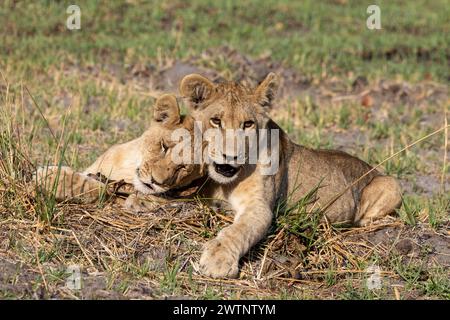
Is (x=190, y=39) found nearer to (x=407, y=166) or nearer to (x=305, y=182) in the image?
(x=407, y=166)

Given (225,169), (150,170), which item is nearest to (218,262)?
(225,169)

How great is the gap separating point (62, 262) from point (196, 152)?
1.03 metres

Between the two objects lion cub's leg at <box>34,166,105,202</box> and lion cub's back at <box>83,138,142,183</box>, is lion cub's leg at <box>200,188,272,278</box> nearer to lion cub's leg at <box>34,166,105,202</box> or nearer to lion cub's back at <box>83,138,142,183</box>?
lion cub's back at <box>83,138,142,183</box>

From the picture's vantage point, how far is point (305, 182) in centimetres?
649

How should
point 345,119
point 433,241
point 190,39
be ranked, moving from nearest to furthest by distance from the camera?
point 433,241 → point 345,119 → point 190,39

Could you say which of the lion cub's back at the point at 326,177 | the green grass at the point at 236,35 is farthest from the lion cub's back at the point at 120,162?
the green grass at the point at 236,35

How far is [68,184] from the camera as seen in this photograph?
19.5ft

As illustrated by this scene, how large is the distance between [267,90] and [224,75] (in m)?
5.16

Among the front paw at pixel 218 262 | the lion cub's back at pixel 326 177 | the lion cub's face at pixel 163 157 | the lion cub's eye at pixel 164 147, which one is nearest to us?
the front paw at pixel 218 262

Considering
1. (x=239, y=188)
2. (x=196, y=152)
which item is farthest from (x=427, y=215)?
(x=196, y=152)

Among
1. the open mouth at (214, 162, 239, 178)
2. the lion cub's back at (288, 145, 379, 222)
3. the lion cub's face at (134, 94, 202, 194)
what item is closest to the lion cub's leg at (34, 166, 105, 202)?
the lion cub's face at (134, 94, 202, 194)

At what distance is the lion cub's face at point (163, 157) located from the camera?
18.3ft

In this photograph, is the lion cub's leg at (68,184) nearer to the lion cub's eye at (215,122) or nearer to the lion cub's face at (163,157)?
the lion cub's face at (163,157)

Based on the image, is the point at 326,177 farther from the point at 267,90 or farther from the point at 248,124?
the point at 248,124
